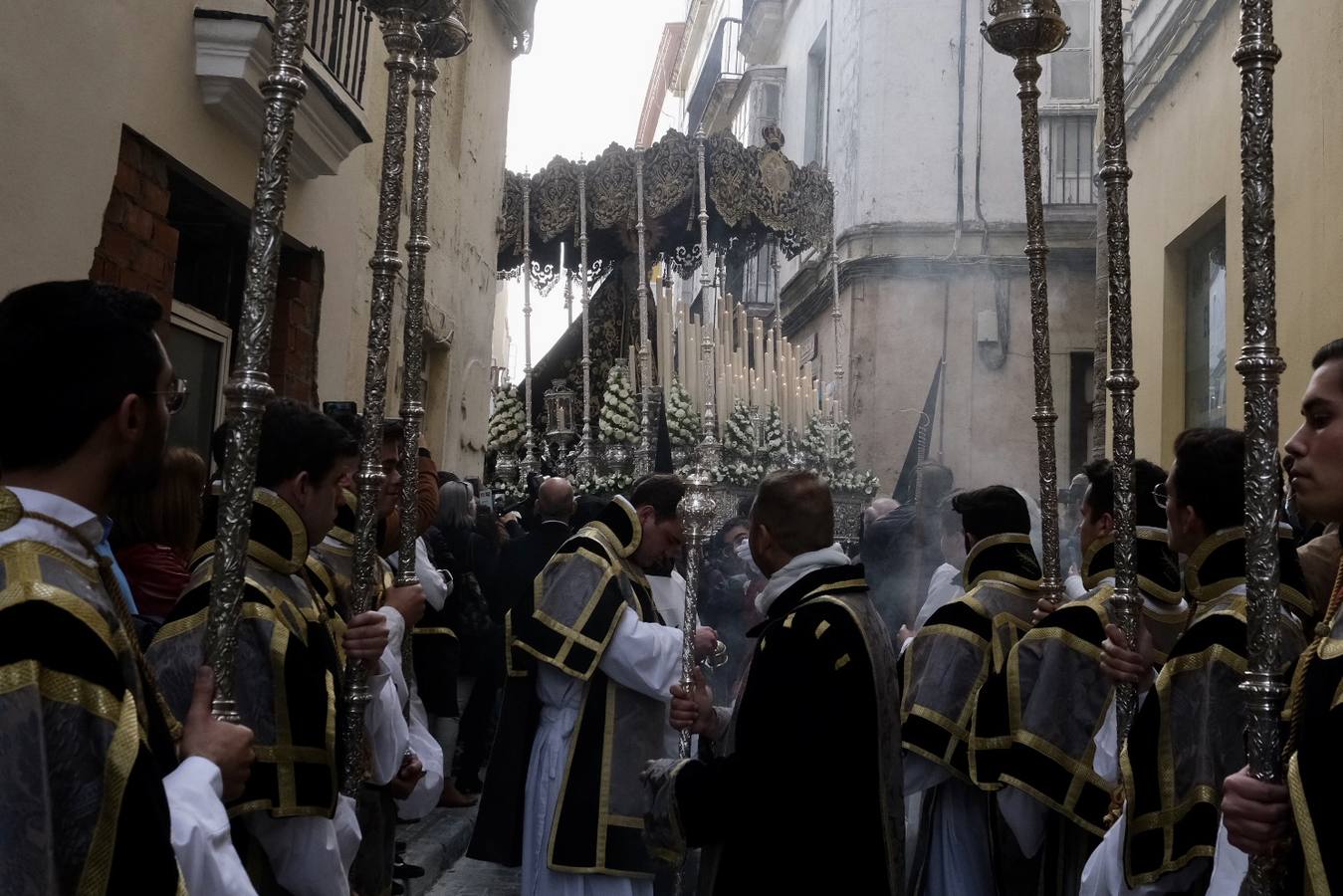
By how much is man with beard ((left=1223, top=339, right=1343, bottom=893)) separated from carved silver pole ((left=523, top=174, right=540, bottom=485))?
7.79 m

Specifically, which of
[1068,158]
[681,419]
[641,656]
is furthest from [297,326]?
[1068,158]

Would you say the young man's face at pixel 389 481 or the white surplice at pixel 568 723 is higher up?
the young man's face at pixel 389 481

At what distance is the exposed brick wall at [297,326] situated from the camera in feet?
23.6

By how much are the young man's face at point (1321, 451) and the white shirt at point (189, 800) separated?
1711mm

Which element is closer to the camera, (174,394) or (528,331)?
(174,394)

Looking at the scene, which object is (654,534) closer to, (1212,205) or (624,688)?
(624,688)

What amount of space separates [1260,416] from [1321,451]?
0.48 ft

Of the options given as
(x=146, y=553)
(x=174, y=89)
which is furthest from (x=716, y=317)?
(x=146, y=553)

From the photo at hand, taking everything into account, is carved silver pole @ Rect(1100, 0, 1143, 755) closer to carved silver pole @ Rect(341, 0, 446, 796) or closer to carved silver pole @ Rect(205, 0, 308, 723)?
carved silver pole @ Rect(341, 0, 446, 796)

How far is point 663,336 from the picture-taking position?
9156 millimetres

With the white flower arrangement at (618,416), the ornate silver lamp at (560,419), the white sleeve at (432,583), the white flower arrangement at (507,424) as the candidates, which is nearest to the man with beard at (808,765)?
the white sleeve at (432,583)

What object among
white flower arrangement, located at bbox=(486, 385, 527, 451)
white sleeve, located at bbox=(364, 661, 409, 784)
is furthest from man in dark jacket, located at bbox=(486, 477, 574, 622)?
white sleeve, located at bbox=(364, 661, 409, 784)

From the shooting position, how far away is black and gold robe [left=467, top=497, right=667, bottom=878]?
15.4 feet

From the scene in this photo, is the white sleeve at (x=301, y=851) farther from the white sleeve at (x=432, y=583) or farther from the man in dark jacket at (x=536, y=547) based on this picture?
the man in dark jacket at (x=536, y=547)
